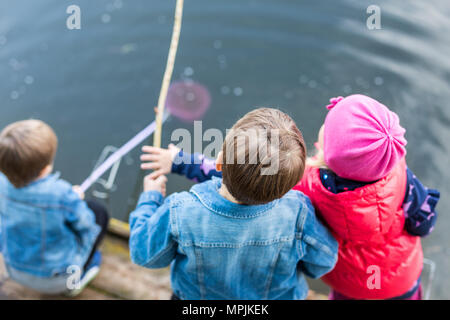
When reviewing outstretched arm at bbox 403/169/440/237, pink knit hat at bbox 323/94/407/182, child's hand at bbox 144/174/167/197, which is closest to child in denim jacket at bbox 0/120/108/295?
child's hand at bbox 144/174/167/197

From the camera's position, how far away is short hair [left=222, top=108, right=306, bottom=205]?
0.85 meters

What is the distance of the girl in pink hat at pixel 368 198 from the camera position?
102 centimetres

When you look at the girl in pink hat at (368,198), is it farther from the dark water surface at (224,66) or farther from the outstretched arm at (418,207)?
the dark water surface at (224,66)

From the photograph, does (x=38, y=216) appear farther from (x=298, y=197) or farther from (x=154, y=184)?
(x=298, y=197)

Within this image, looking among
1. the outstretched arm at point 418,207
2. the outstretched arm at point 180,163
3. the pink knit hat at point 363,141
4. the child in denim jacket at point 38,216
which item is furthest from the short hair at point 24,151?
the outstretched arm at point 418,207

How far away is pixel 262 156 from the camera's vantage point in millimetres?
844

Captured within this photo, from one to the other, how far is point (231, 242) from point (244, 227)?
64 mm

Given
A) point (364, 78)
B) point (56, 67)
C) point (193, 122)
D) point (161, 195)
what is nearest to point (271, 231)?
point (161, 195)

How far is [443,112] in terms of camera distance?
8.56ft

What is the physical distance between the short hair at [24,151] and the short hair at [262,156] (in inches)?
32.5

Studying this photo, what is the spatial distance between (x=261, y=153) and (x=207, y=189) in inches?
9.4

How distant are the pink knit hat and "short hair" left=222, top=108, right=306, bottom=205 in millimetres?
199

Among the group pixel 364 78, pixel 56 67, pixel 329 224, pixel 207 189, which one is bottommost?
pixel 329 224
